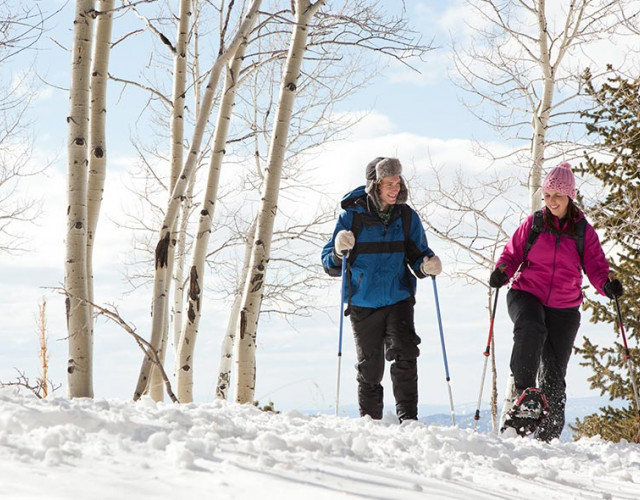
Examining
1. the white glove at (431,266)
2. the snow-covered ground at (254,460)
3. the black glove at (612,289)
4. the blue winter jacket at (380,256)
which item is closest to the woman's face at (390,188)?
the blue winter jacket at (380,256)

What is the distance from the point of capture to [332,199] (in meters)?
14.2

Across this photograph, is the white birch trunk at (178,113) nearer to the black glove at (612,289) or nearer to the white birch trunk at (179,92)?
the white birch trunk at (179,92)

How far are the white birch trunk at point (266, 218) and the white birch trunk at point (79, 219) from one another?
69.1 inches

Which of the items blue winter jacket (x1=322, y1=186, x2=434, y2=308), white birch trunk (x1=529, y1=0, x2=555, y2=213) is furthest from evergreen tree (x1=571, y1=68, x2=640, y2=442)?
blue winter jacket (x1=322, y1=186, x2=434, y2=308)

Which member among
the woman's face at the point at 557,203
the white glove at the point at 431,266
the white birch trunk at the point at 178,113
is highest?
the white birch trunk at the point at 178,113

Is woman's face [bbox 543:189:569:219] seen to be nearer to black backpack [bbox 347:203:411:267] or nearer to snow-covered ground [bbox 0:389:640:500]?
black backpack [bbox 347:203:411:267]

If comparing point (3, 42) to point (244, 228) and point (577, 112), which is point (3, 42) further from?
point (577, 112)

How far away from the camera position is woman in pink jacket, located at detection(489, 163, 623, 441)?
5.65 meters

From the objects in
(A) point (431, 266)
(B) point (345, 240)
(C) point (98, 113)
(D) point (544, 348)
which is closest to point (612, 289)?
(D) point (544, 348)

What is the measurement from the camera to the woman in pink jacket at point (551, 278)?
18.5 feet

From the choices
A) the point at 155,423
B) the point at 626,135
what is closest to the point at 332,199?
the point at 626,135

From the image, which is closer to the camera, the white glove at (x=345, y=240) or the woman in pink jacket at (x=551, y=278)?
the white glove at (x=345, y=240)

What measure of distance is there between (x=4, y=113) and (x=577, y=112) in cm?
1344

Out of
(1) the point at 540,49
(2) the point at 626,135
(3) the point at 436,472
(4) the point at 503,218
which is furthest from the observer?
(4) the point at 503,218
